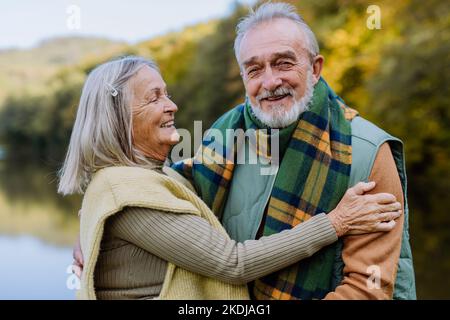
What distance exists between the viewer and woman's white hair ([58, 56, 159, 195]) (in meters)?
2.17

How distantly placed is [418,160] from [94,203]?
16096 mm

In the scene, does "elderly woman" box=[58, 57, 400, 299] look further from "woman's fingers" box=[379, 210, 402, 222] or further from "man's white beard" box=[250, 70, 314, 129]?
"man's white beard" box=[250, 70, 314, 129]

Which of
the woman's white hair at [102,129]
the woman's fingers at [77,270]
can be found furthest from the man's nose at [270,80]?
the woman's fingers at [77,270]

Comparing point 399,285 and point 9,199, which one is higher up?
point 9,199

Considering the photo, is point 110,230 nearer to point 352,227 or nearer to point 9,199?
point 352,227

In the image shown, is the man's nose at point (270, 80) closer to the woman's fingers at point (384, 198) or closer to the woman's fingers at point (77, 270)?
the woman's fingers at point (384, 198)

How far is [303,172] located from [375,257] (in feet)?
1.45

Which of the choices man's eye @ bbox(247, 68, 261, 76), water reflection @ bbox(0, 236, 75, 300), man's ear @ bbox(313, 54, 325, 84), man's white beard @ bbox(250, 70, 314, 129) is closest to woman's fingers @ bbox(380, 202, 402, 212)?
man's white beard @ bbox(250, 70, 314, 129)

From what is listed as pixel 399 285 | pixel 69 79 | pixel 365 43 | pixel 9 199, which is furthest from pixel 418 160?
pixel 69 79

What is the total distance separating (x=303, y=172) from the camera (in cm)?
225

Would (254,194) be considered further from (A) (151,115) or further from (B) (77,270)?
(B) (77,270)

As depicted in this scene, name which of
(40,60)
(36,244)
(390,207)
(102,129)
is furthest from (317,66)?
(40,60)

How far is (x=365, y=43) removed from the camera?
18.3 meters
